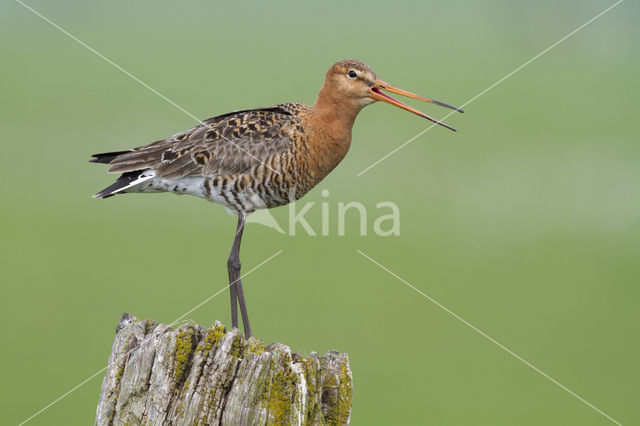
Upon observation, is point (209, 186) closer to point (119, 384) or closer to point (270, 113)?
point (270, 113)

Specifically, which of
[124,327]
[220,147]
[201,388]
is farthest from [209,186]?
[201,388]

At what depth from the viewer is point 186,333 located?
4.27 meters

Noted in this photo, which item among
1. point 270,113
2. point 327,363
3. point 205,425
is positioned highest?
point 270,113

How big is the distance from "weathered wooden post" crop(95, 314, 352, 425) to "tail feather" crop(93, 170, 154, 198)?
2.41 m

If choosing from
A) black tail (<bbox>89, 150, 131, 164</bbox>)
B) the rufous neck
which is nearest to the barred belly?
black tail (<bbox>89, 150, 131, 164</bbox>)

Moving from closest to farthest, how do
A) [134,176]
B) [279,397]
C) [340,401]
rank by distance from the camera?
[279,397], [340,401], [134,176]

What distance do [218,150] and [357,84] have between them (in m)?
1.49

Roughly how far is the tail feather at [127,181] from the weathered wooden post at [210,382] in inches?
94.9

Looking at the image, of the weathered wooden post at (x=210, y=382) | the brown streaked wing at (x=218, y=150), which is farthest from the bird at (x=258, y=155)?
the weathered wooden post at (x=210, y=382)

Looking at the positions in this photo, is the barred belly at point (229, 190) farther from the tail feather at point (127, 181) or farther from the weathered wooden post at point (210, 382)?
the weathered wooden post at point (210, 382)

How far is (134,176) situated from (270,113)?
4.87 feet

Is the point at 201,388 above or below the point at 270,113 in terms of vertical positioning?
below

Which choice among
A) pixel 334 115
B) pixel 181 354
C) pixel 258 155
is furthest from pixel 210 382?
pixel 334 115

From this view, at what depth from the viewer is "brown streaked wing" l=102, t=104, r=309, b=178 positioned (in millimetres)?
6797
